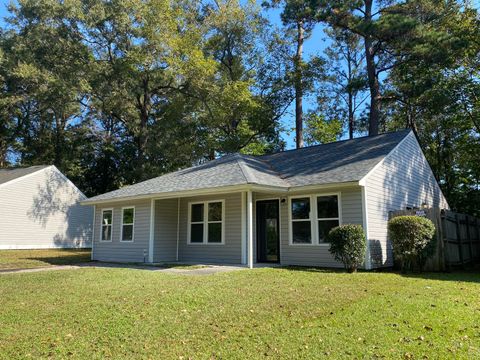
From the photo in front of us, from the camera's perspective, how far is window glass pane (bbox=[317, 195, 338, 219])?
11.9m

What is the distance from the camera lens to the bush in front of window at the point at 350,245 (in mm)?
10359

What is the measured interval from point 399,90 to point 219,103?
11663 mm

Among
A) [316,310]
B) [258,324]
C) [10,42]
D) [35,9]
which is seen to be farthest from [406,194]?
[10,42]

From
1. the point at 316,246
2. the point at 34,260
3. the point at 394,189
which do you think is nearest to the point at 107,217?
the point at 34,260

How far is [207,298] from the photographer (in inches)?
266

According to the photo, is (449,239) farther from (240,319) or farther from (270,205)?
(240,319)

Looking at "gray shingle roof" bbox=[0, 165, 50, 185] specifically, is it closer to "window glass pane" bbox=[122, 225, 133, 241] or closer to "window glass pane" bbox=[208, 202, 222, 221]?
"window glass pane" bbox=[122, 225, 133, 241]

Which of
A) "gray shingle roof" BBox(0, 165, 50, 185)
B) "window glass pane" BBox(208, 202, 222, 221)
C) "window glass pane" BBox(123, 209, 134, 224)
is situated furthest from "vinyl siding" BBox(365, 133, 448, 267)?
"gray shingle roof" BBox(0, 165, 50, 185)

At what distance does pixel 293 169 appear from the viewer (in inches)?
569

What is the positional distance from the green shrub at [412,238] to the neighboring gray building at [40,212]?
68.2ft

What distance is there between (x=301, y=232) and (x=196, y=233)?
4218mm

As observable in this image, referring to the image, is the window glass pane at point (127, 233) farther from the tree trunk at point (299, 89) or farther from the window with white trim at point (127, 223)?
the tree trunk at point (299, 89)

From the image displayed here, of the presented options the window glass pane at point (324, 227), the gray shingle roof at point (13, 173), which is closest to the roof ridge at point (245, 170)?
the window glass pane at point (324, 227)

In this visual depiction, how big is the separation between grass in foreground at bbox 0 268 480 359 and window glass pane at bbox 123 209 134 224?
6.92 meters
